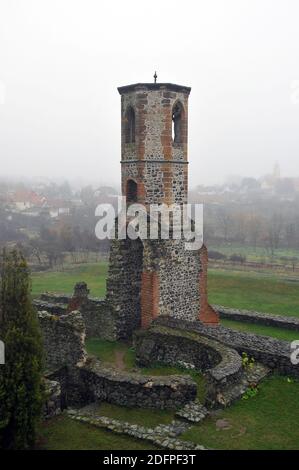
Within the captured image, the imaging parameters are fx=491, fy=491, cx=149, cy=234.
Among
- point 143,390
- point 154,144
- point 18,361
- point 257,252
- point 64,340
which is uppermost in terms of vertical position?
point 154,144

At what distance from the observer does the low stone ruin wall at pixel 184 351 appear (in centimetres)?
1361

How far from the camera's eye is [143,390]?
41.0 feet

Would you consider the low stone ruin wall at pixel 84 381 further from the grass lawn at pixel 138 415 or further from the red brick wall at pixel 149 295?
the red brick wall at pixel 149 295

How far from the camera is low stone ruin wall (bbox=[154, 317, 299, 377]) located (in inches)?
549

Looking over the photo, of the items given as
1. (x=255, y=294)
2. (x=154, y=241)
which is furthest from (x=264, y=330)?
(x=255, y=294)

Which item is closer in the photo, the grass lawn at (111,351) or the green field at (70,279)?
the grass lawn at (111,351)

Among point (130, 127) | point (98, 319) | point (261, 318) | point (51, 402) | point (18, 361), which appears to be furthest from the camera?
point (261, 318)

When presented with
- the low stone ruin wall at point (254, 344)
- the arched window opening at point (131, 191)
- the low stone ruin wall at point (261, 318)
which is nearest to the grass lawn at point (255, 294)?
A: the low stone ruin wall at point (261, 318)

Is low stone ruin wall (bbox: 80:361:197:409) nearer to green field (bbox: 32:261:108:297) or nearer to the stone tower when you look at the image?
the stone tower

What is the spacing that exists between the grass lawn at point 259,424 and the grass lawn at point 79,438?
1.34 metres

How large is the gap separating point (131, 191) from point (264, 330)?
7.14 meters

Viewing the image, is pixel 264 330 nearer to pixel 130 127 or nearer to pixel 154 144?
pixel 154 144

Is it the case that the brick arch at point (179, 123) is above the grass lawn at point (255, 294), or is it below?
above

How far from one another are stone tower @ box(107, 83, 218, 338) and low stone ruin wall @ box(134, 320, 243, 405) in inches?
40.4
